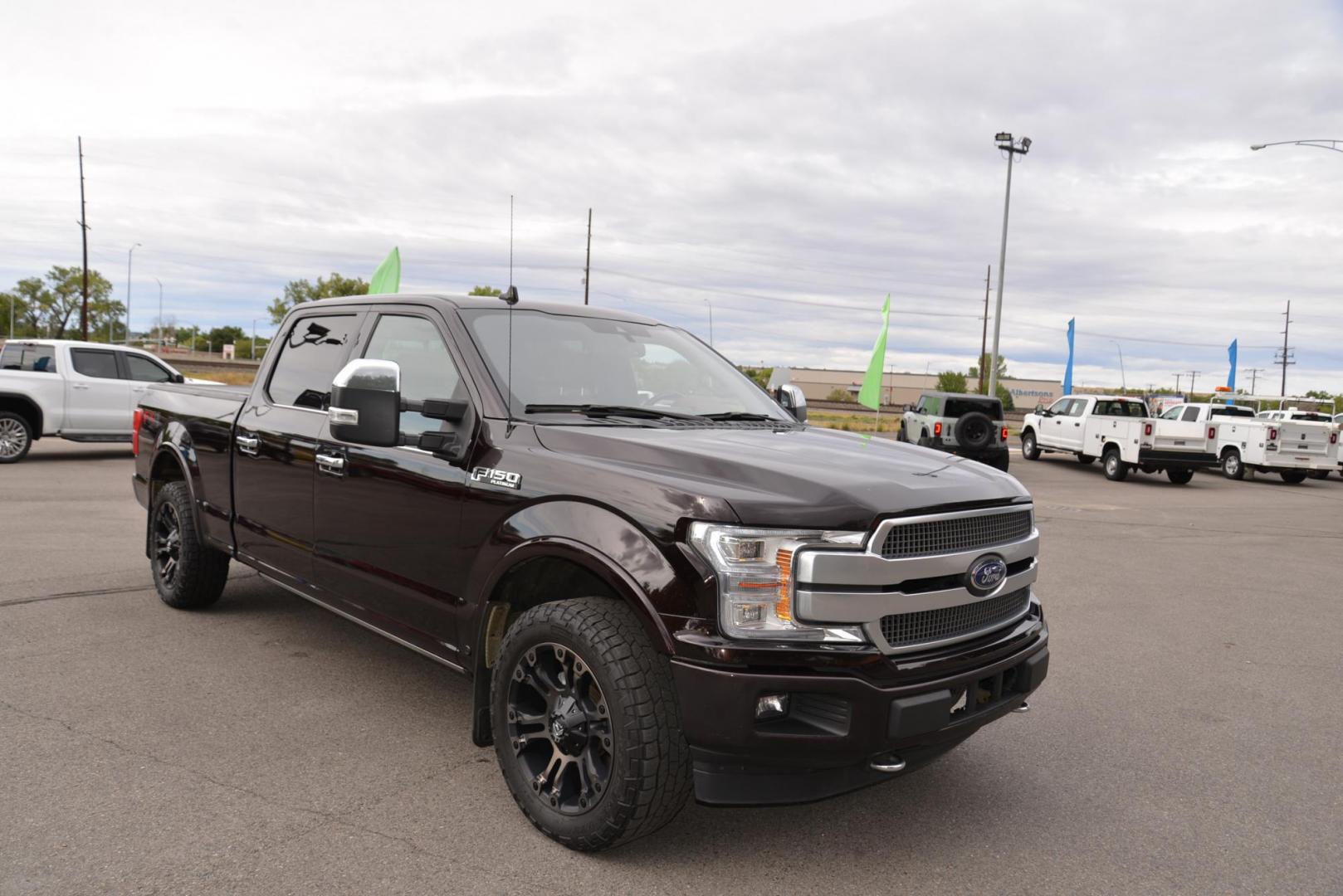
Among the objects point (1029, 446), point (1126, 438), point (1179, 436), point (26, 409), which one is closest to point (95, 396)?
point (26, 409)

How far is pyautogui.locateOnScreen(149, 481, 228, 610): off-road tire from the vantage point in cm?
576

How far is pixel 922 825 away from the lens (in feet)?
11.4

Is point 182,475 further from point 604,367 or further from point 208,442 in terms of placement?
point 604,367

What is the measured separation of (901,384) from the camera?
136 meters

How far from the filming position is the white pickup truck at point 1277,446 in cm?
2111

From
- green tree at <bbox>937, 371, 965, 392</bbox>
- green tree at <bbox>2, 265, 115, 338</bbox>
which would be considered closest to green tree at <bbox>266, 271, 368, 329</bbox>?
green tree at <bbox>2, 265, 115, 338</bbox>

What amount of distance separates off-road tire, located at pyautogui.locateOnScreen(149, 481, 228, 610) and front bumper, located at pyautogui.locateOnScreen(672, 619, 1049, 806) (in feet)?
13.2

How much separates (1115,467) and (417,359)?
776 inches

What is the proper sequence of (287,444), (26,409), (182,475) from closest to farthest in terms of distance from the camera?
(287,444) < (182,475) < (26,409)

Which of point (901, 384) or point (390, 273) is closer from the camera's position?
point (390, 273)

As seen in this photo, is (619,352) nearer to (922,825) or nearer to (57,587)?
(922,825)

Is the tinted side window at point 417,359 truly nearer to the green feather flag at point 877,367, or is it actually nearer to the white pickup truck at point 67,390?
the white pickup truck at point 67,390

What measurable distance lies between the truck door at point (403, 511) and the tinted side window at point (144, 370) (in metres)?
12.4

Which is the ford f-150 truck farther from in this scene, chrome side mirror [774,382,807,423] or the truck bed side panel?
the truck bed side panel
